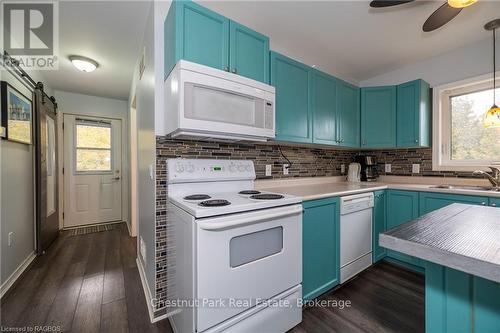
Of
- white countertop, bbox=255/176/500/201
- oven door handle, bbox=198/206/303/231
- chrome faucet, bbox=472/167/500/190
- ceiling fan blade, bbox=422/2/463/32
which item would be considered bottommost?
oven door handle, bbox=198/206/303/231

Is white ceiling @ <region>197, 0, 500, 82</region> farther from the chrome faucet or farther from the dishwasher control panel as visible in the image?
the dishwasher control panel

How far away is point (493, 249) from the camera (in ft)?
2.11

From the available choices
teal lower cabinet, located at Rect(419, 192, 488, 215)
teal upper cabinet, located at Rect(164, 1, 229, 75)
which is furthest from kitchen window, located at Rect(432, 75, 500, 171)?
teal upper cabinet, located at Rect(164, 1, 229, 75)

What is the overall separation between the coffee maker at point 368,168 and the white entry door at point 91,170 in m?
4.29

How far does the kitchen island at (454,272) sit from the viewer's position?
649 mm

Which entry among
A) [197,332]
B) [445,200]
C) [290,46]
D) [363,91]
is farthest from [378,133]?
[197,332]

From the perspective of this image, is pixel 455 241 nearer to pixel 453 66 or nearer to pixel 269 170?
pixel 269 170

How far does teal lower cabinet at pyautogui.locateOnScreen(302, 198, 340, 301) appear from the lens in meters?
1.70

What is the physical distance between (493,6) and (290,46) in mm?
1661

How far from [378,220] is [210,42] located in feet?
7.95

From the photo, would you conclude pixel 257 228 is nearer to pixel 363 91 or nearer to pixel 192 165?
pixel 192 165

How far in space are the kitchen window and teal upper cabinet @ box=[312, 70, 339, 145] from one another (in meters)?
1.26

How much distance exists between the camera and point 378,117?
2.75 m

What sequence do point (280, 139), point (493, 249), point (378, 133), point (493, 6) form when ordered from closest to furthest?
point (493, 249)
point (493, 6)
point (280, 139)
point (378, 133)
